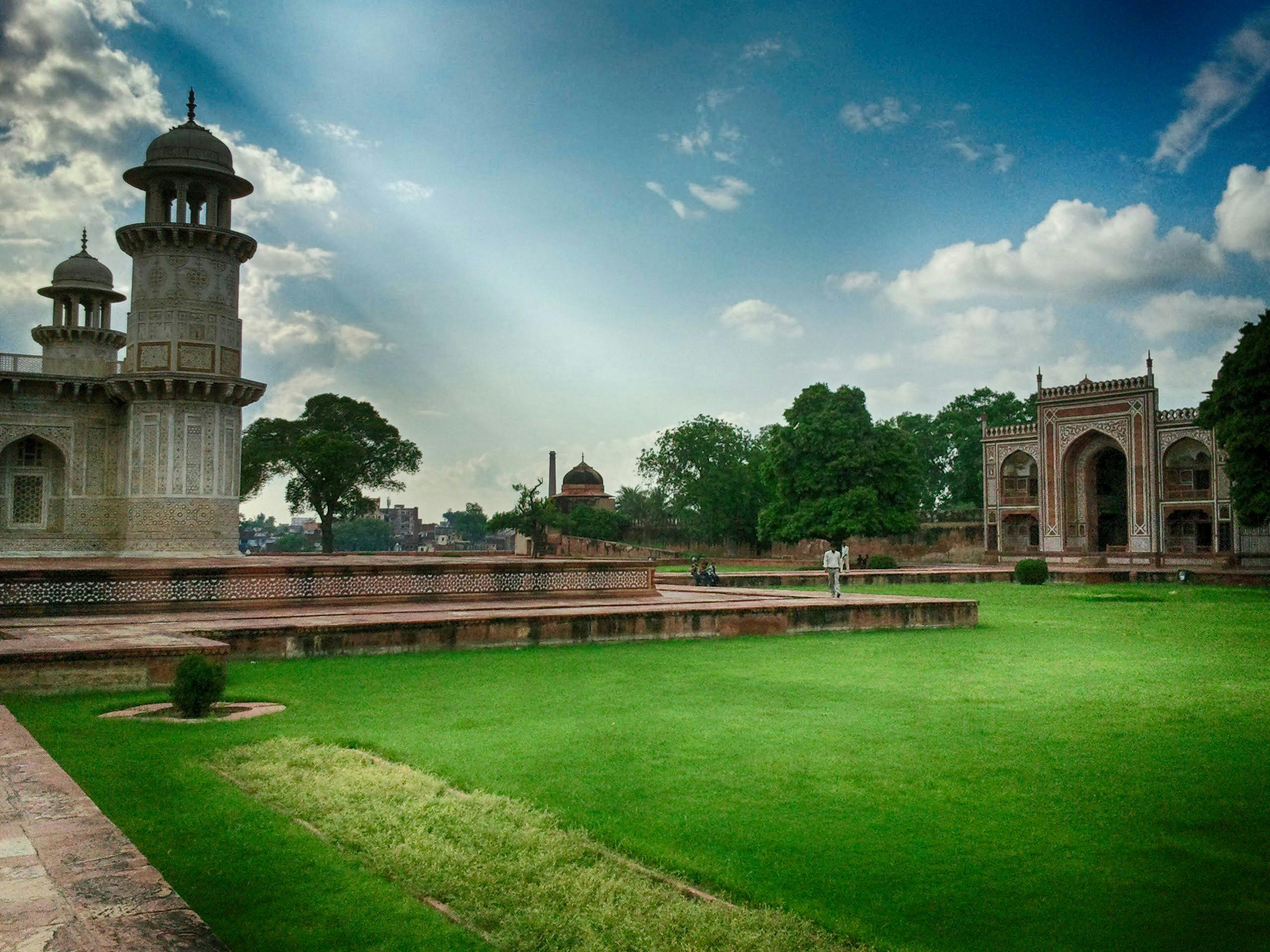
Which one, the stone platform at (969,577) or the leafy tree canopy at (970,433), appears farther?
the leafy tree canopy at (970,433)

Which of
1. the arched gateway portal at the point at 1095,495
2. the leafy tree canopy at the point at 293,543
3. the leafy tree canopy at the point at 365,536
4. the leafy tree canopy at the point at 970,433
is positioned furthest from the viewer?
the leafy tree canopy at the point at 365,536

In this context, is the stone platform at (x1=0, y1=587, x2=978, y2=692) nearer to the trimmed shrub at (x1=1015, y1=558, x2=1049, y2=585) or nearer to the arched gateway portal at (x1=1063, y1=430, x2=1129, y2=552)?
the trimmed shrub at (x1=1015, y1=558, x2=1049, y2=585)

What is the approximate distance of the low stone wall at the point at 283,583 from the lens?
1190 centimetres

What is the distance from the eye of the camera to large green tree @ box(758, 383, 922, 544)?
3672 cm

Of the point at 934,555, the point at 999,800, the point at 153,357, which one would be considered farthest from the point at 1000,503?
the point at 999,800

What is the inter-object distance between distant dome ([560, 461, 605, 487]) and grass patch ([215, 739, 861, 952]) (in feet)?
191

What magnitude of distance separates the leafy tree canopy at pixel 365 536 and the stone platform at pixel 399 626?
80.2m

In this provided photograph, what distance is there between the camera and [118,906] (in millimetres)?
2832

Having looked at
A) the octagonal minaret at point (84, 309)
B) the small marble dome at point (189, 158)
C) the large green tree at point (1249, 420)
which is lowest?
the large green tree at point (1249, 420)

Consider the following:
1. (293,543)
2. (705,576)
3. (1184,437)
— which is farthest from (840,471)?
(293,543)

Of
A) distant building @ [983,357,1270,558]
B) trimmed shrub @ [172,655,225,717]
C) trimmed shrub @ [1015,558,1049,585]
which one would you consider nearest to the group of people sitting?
trimmed shrub @ [1015,558,1049,585]

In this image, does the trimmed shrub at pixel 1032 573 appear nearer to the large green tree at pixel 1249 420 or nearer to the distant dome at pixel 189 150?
the large green tree at pixel 1249 420

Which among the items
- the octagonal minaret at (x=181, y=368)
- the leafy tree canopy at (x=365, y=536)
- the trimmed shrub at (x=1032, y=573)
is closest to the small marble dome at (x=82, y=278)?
the octagonal minaret at (x=181, y=368)

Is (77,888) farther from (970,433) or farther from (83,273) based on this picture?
(970,433)
